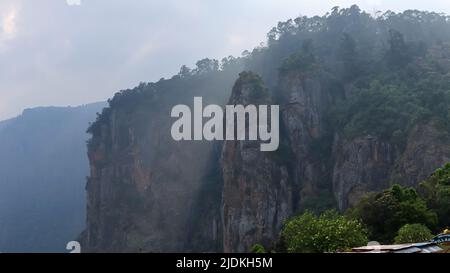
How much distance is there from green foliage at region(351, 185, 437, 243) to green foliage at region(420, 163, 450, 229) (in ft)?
2.40

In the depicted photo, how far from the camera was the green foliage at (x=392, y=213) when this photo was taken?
29.4 metres

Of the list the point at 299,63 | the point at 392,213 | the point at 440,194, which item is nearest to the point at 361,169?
the point at 299,63

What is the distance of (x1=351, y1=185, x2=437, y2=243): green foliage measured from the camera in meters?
29.4

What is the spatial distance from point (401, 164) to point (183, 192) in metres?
33.2

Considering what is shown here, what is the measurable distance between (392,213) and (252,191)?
78.6 feet

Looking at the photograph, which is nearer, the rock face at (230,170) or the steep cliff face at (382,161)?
the steep cliff face at (382,161)

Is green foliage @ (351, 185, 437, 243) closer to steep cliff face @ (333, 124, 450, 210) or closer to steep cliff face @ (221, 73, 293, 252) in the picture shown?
steep cliff face @ (333, 124, 450, 210)

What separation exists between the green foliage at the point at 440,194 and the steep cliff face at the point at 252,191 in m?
19.0

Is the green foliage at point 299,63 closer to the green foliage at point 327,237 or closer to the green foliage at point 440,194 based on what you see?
the green foliage at point 440,194

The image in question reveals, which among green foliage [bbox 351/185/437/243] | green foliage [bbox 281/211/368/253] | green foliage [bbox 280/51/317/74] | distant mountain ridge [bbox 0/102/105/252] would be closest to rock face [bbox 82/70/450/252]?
green foliage [bbox 280/51/317/74]

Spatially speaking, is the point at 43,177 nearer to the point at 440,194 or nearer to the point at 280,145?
the point at 280,145

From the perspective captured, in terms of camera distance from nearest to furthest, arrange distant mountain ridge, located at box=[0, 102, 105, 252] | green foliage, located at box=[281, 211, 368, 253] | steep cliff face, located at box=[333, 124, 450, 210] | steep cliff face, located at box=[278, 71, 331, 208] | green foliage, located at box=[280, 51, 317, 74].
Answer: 1. green foliage, located at box=[281, 211, 368, 253]
2. steep cliff face, located at box=[333, 124, 450, 210]
3. steep cliff face, located at box=[278, 71, 331, 208]
4. green foliage, located at box=[280, 51, 317, 74]
5. distant mountain ridge, located at box=[0, 102, 105, 252]

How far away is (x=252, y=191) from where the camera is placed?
2119 inches

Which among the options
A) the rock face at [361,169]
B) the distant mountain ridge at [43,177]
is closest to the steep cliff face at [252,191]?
the rock face at [361,169]
